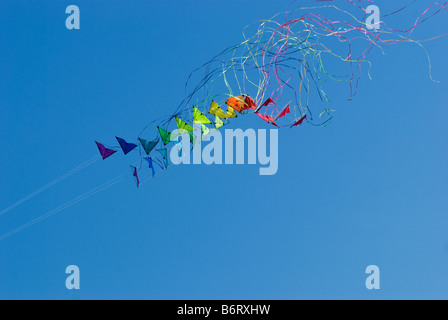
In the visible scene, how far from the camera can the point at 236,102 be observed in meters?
2.89

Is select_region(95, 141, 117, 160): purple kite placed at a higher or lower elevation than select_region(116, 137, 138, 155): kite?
lower

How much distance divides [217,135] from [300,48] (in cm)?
68

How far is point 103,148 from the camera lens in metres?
2.89

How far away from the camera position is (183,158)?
291 centimetres

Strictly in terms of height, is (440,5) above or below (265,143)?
above

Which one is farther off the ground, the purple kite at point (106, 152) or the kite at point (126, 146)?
the kite at point (126, 146)

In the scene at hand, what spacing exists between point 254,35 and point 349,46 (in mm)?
536
